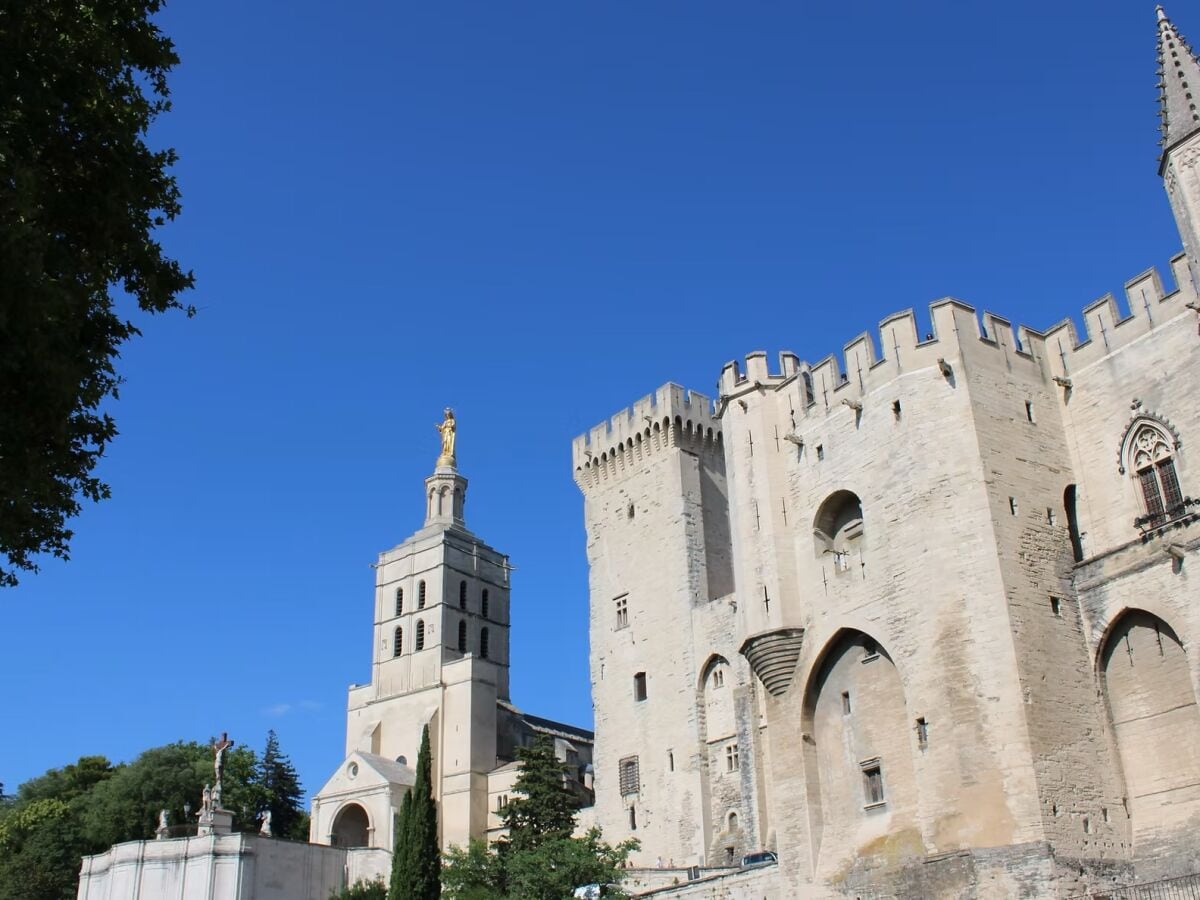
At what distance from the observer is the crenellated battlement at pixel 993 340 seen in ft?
88.3

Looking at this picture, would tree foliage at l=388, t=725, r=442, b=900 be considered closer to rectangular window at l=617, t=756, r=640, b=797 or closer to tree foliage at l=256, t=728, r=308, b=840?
rectangular window at l=617, t=756, r=640, b=797

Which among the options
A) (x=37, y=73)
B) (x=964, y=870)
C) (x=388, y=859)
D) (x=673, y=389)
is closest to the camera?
(x=37, y=73)

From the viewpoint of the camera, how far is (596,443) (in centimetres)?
4719

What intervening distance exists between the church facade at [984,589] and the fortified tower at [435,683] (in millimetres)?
26398

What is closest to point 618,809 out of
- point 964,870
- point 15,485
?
point 964,870

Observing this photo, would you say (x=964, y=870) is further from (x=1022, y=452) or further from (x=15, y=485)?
(x=15, y=485)

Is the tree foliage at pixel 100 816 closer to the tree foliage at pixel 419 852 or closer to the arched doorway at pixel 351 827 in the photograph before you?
the arched doorway at pixel 351 827

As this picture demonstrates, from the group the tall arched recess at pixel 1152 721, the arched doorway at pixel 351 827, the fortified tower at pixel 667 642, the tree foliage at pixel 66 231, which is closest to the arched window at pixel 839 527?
the tall arched recess at pixel 1152 721

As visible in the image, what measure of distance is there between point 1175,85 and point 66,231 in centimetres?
2456

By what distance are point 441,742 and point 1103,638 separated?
36.9 meters

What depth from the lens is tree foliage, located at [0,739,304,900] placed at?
56.0 meters

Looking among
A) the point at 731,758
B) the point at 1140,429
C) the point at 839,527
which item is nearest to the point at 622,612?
the point at 731,758

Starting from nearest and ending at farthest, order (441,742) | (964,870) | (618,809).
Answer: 1. (964,870)
2. (618,809)
3. (441,742)

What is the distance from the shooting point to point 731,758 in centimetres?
3847
